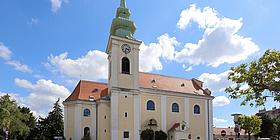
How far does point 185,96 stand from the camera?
51.5 meters

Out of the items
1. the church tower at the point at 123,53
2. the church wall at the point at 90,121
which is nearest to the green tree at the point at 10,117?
the church wall at the point at 90,121

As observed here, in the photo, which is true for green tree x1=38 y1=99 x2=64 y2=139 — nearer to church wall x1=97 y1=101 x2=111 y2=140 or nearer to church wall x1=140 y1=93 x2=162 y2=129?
church wall x1=97 y1=101 x2=111 y2=140

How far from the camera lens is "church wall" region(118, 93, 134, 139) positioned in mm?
44053

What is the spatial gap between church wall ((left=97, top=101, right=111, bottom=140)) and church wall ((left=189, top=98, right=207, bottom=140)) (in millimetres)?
13757

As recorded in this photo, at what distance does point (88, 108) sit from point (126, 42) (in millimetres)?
11287

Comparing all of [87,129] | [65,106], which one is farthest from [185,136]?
[65,106]

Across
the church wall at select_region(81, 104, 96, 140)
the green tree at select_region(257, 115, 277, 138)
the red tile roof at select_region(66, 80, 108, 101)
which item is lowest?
the green tree at select_region(257, 115, 277, 138)

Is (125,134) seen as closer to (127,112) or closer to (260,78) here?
(127,112)

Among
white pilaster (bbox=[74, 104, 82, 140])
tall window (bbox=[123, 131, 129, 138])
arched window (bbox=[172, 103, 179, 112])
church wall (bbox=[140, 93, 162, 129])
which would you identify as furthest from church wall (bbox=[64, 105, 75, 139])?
arched window (bbox=[172, 103, 179, 112])

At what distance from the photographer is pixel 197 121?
2034 inches

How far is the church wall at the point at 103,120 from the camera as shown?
149ft

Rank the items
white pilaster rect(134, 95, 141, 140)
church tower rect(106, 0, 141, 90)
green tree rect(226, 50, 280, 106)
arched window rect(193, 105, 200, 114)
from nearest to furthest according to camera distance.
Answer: green tree rect(226, 50, 280, 106), white pilaster rect(134, 95, 141, 140), church tower rect(106, 0, 141, 90), arched window rect(193, 105, 200, 114)

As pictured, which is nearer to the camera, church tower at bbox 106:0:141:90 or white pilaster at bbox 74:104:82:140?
white pilaster at bbox 74:104:82:140

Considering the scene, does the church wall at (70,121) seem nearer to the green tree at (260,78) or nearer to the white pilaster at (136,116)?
the white pilaster at (136,116)
